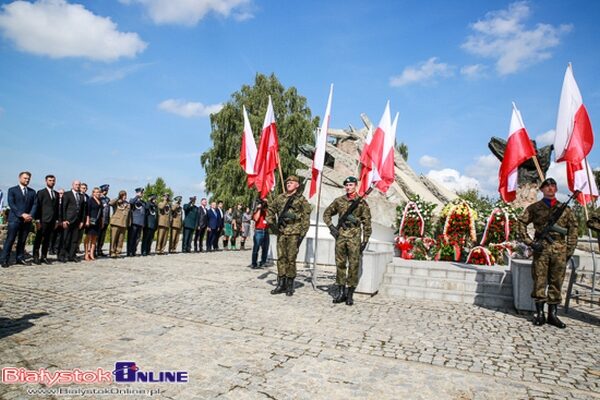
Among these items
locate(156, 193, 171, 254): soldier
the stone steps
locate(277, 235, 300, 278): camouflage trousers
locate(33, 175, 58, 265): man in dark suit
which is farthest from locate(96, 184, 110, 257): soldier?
the stone steps

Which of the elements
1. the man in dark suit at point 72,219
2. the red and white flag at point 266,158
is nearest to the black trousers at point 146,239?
the man in dark suit at point 72,219

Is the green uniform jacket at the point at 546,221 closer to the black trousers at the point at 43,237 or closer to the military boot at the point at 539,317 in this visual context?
the military boot at the point at 539,317

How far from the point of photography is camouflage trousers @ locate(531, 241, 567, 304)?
17.9ft

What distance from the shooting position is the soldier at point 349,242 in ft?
21.2

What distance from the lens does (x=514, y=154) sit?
23.3 ft

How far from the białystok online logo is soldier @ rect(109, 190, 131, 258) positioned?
8.39 meters

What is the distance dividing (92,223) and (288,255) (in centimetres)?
598

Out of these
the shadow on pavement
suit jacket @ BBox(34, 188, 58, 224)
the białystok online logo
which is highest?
suit jacket @ BBox(34, 188, 58, 224)

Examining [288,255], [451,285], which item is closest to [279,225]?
[288,255]

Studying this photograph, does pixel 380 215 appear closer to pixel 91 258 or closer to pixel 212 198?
pixel 91 258

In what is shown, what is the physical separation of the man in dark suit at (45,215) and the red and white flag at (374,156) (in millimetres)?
6983

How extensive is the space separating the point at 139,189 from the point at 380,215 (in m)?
7.62

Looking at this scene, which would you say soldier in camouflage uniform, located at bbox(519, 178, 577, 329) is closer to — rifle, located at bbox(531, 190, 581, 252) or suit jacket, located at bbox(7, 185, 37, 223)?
rifle, located at bbox(531, 190, 581, 252)

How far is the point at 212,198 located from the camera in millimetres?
30625
